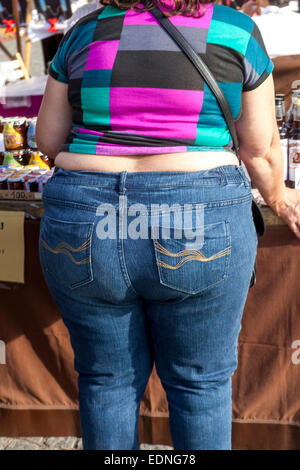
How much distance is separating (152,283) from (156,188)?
211 millimetres

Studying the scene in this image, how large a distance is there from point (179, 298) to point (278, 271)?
69 centimetres

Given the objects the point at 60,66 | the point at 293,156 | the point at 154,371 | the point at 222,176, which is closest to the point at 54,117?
the point at 60,66

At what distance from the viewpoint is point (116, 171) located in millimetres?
1175

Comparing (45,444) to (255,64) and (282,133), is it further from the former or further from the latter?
(255,64)

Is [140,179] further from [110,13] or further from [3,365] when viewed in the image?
[3,365]

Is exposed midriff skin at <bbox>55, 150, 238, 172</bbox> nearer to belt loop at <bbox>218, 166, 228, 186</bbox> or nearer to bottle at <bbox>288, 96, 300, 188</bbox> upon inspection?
belt loop at <bbox>218, 166, 228, 186</bbox>

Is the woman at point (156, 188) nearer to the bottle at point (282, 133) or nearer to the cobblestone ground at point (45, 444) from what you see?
the bottle at point (282, 133)

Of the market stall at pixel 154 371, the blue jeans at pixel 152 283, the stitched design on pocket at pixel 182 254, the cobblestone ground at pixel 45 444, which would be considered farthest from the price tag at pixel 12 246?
the stitched design on pocket at pixel 182 254

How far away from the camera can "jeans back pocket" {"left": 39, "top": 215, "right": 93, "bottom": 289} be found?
1.14 m

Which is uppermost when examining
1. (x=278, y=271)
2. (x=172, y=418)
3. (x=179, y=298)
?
(x=179, y=298)

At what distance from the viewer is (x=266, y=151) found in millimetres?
1372

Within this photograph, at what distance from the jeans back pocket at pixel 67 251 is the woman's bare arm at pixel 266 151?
0.48m

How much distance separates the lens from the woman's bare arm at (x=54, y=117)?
4.27 ft
